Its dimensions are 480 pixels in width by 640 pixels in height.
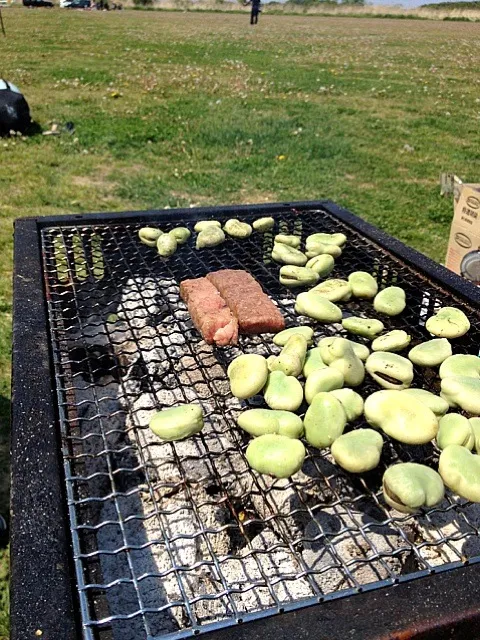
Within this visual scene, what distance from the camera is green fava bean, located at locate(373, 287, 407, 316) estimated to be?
2.07 metres

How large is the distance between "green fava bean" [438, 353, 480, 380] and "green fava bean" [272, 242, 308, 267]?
2.71 ft

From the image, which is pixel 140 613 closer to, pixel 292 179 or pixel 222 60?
pixel 292 179

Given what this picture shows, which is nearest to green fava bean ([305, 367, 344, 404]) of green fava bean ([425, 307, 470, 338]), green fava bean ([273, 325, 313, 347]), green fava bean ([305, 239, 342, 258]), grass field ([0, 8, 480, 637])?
green fava bean ([273, 325, 313, 347])

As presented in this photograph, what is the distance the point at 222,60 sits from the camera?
14.5 metres

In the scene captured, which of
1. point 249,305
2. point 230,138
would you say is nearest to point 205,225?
point 249,305

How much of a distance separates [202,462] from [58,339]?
63cm

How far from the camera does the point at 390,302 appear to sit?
2.08 metres

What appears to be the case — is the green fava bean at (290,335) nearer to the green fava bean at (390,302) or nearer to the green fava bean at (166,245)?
the green fava bean at (390,302)

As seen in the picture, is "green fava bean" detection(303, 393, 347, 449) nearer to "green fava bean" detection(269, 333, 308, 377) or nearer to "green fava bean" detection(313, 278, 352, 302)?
"green fava bean" detection(269, 333, 308, 377)

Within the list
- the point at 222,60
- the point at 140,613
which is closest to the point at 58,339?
the point at 140,613

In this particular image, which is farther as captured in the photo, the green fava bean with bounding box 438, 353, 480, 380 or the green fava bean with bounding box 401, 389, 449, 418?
Result: the green fava bean with bounding box 438, 353, 480, 380

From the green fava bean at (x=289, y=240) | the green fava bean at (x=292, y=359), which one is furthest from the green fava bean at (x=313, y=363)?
the green fava bean at (x=289, y=240)

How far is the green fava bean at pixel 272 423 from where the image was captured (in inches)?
56.9

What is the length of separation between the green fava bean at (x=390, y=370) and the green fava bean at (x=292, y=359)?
0.20 metres
